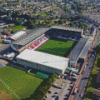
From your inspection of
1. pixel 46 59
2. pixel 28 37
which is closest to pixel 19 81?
pixel 46 59

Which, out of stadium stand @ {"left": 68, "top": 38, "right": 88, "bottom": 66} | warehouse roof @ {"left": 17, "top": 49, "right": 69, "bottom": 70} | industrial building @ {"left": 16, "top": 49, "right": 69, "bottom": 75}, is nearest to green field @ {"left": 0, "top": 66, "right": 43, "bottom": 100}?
industrial building @ {"left": 16, "top": 49, "right": 69, "bottom": 75}

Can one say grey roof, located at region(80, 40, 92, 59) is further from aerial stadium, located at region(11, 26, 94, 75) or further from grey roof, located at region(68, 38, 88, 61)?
grey roof, located at region(68, 38, 88, 61)

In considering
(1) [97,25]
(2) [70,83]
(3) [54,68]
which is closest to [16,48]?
(3) [54,68]

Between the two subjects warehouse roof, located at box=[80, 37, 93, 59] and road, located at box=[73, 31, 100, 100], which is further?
warehouse roof, located at box=[80, 37, 93, 59]

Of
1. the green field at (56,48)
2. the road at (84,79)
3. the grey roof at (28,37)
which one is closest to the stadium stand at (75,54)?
the green field at (56,48)

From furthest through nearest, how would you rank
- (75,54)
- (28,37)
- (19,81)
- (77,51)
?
(28,37), (77,51), (75,54), (19,81)

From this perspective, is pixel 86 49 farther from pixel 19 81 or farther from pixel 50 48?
pixel 19 81

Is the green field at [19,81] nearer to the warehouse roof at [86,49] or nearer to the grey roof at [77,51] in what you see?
the grey roof at [77,51]
